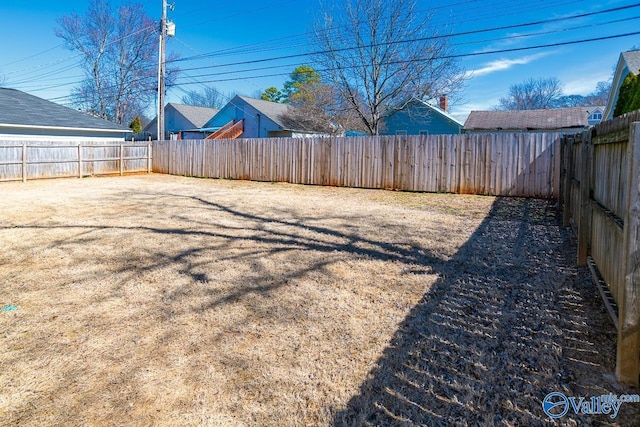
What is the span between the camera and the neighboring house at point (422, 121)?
19.9 meters

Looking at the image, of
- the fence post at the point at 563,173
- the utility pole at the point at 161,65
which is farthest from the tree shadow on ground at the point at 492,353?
the utility pole at the point at 161,65

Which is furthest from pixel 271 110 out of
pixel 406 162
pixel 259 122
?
pixel 406 162

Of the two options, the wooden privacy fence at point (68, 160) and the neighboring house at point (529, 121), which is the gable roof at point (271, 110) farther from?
the neighboring house at point (529, 121)

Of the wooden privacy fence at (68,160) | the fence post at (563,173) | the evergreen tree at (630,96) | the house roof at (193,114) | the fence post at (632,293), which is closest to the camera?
the fence post at (632,293)

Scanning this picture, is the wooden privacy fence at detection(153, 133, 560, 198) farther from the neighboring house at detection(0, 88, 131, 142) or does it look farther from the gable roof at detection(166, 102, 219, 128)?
the gable roof at detection(166, 102, 219, 128)

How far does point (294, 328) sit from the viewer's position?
2.62 meters

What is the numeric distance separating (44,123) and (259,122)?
1192 centimetres

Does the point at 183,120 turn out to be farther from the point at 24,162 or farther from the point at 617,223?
the point at 617,223

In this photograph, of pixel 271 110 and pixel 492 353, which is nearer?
pixel 492 353

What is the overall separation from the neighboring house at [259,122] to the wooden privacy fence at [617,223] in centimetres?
2155

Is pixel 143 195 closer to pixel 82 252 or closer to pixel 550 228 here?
pixel 82 252

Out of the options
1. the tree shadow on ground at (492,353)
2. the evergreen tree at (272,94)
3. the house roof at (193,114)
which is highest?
the evergreen tree at (272,94)

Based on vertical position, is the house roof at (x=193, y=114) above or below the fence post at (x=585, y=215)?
above

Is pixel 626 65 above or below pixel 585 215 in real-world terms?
above
